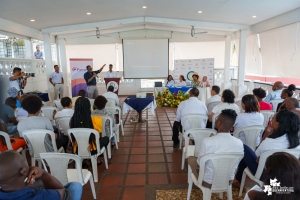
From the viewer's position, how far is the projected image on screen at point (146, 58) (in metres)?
9.34

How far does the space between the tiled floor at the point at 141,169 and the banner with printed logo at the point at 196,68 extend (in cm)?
522

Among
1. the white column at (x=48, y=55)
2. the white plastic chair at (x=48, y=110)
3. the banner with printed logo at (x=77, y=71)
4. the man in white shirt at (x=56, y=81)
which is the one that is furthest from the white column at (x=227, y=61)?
the white plastic chair at (x=48, y=110)

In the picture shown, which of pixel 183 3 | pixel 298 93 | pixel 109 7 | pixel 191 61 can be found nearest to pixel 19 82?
pixel 109 7

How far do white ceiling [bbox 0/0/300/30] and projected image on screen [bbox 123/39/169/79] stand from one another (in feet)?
6.43

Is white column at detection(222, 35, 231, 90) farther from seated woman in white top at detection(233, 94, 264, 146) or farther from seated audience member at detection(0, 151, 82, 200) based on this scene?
seated audience member at detection(0, 151, 82, 200)

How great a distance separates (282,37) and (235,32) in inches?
115

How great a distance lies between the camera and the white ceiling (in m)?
4.99

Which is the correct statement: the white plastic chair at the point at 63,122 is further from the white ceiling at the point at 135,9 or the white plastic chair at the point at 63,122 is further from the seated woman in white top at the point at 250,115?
the white ceiling at the point at 135,9

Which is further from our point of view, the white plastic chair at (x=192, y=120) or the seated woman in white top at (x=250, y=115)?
the white plastic chair at (x=192, y=120)

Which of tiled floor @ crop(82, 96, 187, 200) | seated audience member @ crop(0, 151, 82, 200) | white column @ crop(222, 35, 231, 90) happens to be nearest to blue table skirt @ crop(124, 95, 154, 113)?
tiled floor @ crop(82, 96, 187, 200)

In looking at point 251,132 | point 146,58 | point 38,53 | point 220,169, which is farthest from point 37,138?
point 146,58

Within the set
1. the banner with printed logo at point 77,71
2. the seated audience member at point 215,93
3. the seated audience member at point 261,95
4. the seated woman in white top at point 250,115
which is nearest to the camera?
the seated woman in white top at point 250,115

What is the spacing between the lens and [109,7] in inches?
230

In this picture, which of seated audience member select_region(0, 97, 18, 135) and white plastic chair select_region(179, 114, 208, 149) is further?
white plastic chair select_region(179, 114, 208, 149)
